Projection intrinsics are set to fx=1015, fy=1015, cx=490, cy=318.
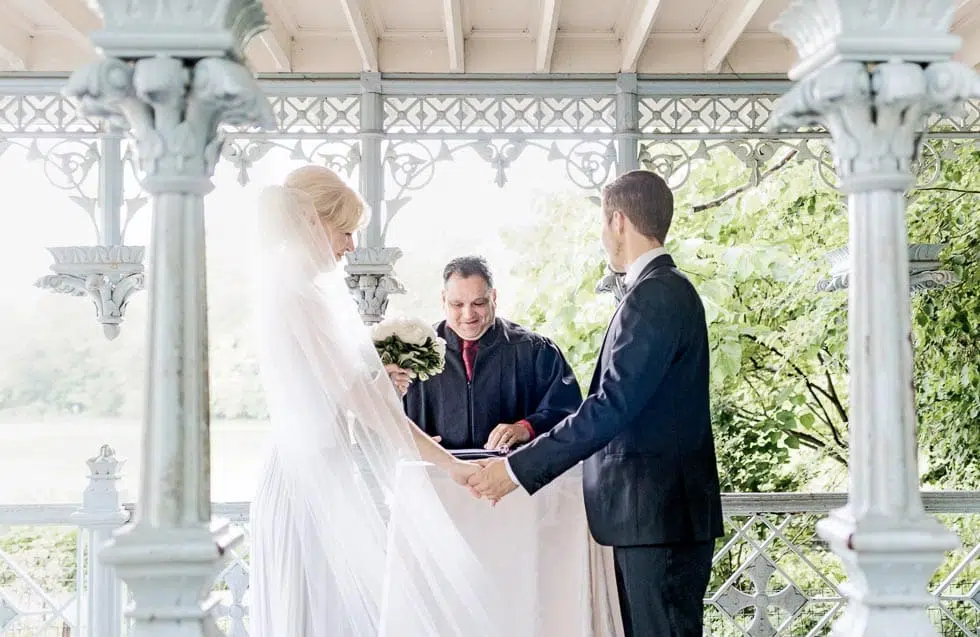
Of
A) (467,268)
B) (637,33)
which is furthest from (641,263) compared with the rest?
(637,33)

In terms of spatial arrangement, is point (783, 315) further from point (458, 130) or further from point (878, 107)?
point (878, 107)

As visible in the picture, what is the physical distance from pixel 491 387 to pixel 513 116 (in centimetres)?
238

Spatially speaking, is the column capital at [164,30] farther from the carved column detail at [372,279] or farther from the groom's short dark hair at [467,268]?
the carved column detail at [372,279]

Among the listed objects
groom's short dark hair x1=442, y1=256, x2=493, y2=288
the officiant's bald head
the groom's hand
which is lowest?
the groom's hand

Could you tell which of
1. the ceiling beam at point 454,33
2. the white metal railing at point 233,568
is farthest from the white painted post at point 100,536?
the ceiling beam at point 454,33

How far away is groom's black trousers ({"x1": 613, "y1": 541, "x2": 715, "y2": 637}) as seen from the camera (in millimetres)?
2869

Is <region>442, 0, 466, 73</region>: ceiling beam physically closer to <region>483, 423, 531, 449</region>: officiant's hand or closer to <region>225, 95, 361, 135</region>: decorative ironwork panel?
<region>225, 95, 361, 135</region>: decorative ironwork panel

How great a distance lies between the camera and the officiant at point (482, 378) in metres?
4.31

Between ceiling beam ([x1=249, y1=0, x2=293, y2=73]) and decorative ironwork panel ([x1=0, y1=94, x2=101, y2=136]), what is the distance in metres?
1.13

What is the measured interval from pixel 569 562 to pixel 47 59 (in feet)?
15.5

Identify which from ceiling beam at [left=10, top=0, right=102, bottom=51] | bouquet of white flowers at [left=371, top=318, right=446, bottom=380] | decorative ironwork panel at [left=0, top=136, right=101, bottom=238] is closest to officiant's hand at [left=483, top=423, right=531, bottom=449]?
bouquet of white flowers at [left=371, top=318, right=446, bottom=380]

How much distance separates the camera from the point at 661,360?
2.94 meters

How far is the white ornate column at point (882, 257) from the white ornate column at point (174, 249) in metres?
1.30

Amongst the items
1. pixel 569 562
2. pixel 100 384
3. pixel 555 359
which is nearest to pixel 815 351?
pixel 555 359
